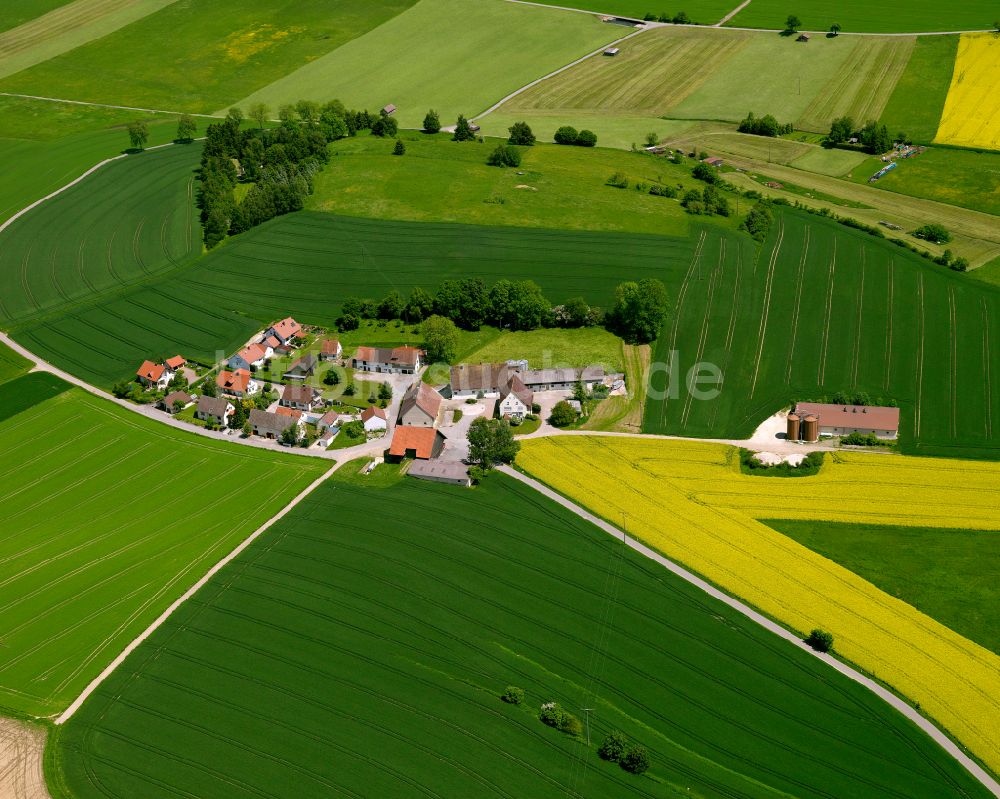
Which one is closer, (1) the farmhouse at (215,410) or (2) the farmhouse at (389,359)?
(1) the farmhouse at (215,410)

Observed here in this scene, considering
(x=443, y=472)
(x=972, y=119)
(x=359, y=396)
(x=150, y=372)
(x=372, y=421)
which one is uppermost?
(x=972, y=119)

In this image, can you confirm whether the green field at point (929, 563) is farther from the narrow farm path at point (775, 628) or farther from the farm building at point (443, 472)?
the farm building at point (443, 472)

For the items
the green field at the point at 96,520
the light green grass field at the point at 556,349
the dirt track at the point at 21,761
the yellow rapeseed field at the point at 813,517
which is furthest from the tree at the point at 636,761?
the light green grass field at the point at 556,349

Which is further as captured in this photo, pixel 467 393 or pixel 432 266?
pixel 432 266

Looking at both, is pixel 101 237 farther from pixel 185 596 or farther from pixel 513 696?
pixel 513 696

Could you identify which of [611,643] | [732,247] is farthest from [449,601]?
[732,247]

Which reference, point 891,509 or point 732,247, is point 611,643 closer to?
point 891,509

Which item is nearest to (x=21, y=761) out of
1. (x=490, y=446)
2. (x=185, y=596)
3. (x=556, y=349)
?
(x=185, y=596)
